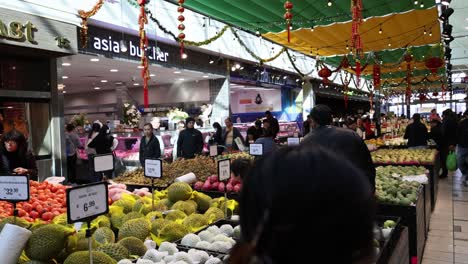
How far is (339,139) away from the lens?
292 cm

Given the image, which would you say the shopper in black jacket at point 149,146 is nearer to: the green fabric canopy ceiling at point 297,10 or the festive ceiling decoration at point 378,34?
the green fabric canopy ceiling at point 297,10

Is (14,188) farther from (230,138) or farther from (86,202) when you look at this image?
(230,138)

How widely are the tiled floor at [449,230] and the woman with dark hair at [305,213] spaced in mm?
4382

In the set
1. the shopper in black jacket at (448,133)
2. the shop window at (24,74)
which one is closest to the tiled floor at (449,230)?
the shopper in black jacket at (448,133)

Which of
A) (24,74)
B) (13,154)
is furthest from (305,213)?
(24,74)

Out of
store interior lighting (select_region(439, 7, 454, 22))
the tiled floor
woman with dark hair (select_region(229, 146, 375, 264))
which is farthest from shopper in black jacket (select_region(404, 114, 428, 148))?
woman with dark hair (select_region(229, 146, 375, 264))

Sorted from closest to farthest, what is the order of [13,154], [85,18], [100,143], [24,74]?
[13,154]
[24,74]
[85,18]
[100,143]

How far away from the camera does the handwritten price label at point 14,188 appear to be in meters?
2.29

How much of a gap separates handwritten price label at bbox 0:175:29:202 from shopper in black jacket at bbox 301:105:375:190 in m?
1.85

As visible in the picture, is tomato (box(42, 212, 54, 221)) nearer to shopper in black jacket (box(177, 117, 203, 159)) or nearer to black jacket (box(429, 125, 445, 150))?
shopper in black jacket (box(177, 117, 203, 159))

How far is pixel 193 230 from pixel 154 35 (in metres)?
7.89

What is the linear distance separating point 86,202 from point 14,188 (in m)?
0.76

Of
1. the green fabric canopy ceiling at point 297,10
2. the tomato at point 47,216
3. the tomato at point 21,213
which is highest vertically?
the green fabric canopy ceiling at point 297,10

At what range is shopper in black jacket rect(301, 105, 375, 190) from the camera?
288cm
